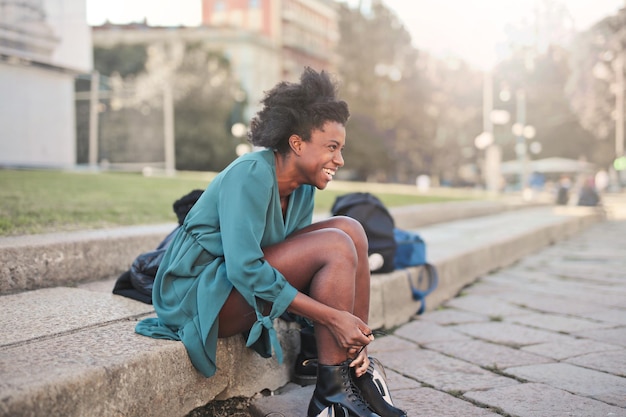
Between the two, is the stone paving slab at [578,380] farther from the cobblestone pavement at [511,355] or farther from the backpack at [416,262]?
the backpack at [416,262]

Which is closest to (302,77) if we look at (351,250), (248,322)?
(351,250)

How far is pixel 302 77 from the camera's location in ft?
7.70

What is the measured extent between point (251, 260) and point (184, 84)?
31.5 m

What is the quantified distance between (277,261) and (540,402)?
1216 mm

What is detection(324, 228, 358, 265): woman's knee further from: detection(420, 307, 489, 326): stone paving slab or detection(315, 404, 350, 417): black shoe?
detection(420, 307, 489, 326): stone paving slab

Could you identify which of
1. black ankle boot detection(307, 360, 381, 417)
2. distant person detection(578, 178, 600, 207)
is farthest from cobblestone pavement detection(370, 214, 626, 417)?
distant person detection(578, 178, 600, 207)

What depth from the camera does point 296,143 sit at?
230cm

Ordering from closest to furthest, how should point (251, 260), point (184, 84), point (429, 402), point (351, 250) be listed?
point (251, 260) < point (351, 250) < point (429, 402) < point (184, 84)

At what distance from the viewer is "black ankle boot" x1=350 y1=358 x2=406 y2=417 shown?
2.08m

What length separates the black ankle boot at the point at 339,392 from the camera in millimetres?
2053

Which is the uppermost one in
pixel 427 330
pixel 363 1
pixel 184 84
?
pixel 363 1

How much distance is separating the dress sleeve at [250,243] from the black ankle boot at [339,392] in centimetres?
19

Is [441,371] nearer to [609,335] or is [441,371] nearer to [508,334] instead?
[508,334]

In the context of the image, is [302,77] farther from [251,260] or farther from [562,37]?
[562,37]
